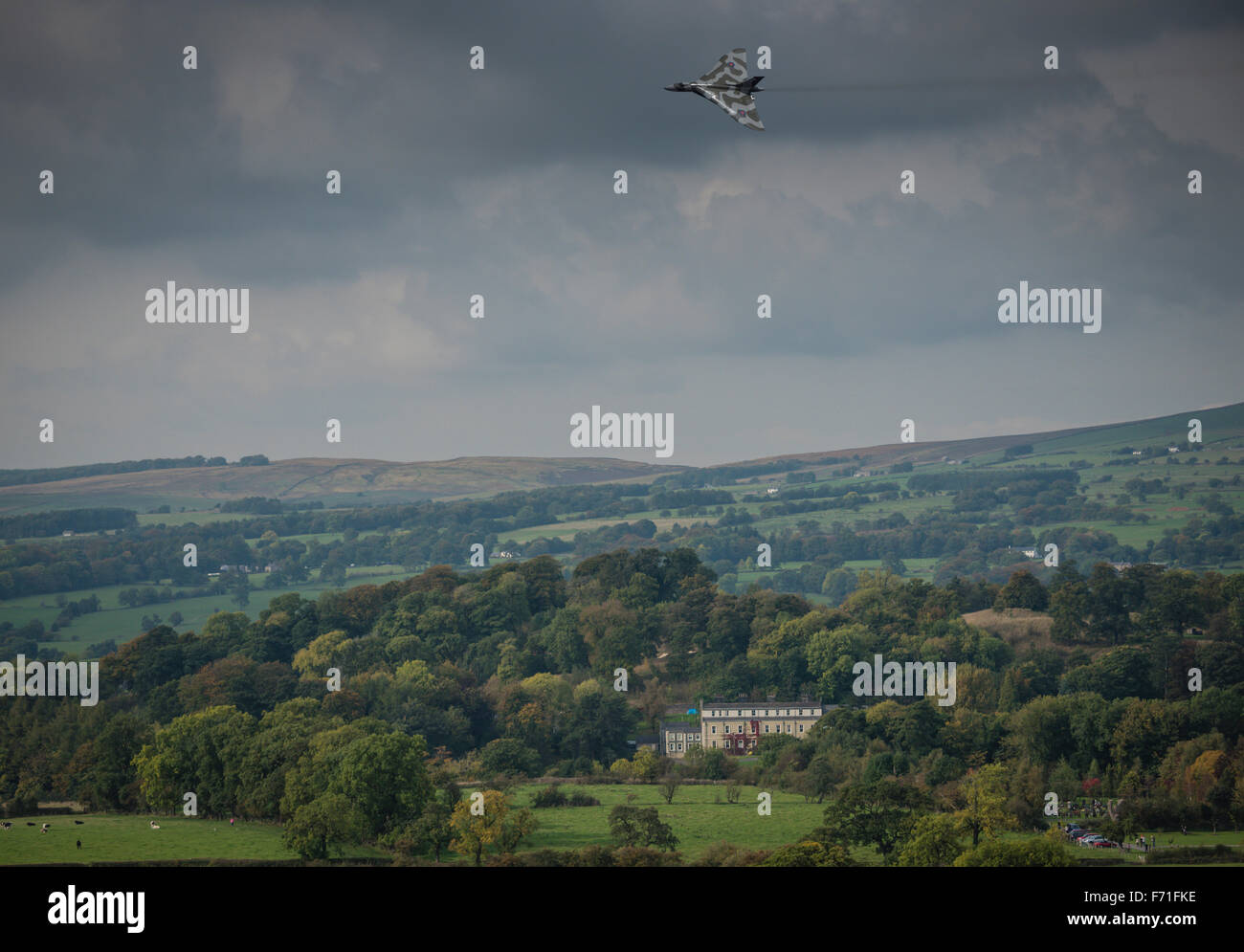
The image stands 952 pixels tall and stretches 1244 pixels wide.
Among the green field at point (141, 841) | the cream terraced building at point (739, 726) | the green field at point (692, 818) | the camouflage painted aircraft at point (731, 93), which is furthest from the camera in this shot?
the cream terraced building at point (739, 726)

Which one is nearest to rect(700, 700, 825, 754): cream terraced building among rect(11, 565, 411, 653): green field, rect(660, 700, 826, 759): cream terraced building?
rect(660, 700, 826, 759): cream terraced building

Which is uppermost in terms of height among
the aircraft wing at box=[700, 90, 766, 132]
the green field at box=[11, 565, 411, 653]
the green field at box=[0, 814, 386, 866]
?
the aircraft wing at box=[700, 90, 766, 132]

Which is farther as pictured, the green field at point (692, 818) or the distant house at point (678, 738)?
the distant house at point (678, 738)

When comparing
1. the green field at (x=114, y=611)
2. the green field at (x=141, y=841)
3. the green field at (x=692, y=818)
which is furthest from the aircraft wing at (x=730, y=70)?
the green field at (x=114, y=611)

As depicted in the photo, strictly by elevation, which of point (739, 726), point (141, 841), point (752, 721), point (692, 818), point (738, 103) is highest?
point (738, 103)

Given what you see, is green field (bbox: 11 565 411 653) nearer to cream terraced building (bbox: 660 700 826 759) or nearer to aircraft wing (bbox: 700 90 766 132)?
cream terraced building (bbox: 660 700 826 759)

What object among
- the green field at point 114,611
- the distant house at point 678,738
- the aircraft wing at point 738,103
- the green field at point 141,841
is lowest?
the green field at point 141,841

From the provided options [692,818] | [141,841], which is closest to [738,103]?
[692,818]

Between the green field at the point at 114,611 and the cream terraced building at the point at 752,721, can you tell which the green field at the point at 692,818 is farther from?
the green field at the point at 114,611

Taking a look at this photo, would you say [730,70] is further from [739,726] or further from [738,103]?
[739,726]
